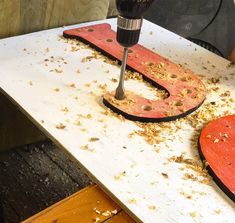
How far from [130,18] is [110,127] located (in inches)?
9.9

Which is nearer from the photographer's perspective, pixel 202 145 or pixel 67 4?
pixel 202 145

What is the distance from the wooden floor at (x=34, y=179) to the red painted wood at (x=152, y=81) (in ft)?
1.84

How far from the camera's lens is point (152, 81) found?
115 cm

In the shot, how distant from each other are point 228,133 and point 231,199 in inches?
8.0

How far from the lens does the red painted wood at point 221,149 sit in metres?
0.83

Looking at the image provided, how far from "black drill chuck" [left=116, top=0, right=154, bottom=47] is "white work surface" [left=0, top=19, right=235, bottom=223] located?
0.61 ft

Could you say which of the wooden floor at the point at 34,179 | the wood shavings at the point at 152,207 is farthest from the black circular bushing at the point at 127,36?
the wooden floor at the point at 34,179

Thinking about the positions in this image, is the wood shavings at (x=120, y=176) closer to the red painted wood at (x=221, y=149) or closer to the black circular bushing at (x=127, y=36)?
the red painted wood at (x=221, y=149)

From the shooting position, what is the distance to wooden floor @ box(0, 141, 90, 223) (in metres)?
1.61

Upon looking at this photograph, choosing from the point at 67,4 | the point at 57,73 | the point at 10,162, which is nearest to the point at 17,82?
the point at 57,73

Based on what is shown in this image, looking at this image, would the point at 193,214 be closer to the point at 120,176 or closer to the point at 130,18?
the point at 120,176

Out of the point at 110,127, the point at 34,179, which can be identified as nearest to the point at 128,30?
the point at 110,127

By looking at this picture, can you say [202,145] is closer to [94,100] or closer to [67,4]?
[94,100]

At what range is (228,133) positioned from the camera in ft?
3.17
